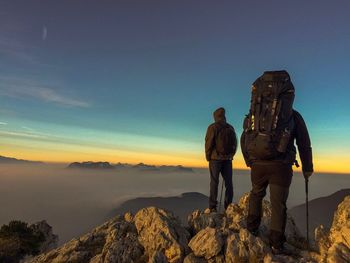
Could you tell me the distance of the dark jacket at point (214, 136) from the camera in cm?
1605

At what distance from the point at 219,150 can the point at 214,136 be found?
2.42ft

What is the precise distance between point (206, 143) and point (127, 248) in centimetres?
616

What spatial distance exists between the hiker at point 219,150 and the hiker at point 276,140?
16.8ft

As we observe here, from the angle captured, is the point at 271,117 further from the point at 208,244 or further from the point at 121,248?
the point at 121,248

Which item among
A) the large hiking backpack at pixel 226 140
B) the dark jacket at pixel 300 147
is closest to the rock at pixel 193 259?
the dark jacket at pixel 300 147

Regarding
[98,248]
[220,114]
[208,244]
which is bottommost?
[98,248]

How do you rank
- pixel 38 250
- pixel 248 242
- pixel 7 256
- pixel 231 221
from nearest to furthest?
pixel 248 242
pixel 231 221
pixel 7 256
pixel 38 250

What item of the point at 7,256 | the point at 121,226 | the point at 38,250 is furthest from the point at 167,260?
the point at 38,250

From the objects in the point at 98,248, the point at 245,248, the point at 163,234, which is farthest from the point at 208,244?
the point at 98,248

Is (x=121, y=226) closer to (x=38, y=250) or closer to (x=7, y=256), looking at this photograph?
(x=7, y=256)

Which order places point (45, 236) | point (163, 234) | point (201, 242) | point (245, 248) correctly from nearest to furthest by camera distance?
point (245, 248) → point (201, 242) → point (163, 234) → point (45, 236)

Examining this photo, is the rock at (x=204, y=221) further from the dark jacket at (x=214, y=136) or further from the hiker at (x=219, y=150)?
Result: the dark jacket at (x=214, y=136)

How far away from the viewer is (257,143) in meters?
10.3

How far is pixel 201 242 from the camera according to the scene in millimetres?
12250
